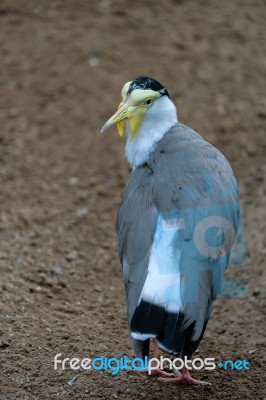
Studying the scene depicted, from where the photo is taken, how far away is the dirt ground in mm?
4223

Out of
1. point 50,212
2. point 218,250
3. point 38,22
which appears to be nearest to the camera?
point 218,250

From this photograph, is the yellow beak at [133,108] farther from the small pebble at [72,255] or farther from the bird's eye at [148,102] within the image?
the small pebble at [72,255]

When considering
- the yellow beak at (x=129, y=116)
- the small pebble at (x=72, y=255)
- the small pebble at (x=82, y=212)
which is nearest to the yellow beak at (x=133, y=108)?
the yellow beak at (x=129, y=116)

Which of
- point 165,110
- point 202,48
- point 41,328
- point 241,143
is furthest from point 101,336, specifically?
point 202,48

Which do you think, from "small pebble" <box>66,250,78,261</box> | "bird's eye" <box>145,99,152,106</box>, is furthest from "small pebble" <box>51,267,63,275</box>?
"bird's eye" <box>145,99,152,106</box>

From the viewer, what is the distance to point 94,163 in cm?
641

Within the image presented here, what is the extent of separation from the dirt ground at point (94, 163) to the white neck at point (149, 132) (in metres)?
1.09

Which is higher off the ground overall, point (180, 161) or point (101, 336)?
point (180, 161)

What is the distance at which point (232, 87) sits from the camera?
7.08m

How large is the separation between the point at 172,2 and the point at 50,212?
10.4 ft

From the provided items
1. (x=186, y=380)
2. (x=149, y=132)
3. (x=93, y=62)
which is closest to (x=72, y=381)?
(x=186, y=380)

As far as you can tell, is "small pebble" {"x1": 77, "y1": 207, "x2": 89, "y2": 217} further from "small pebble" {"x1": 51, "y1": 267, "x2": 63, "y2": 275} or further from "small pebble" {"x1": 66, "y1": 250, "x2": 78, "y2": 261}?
"small pebble" {"x1": 51, "y1": 267, "x2": 63, "y2": 275}

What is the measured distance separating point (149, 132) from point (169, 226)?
829mm

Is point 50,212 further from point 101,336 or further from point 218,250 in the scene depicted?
point 218,250
